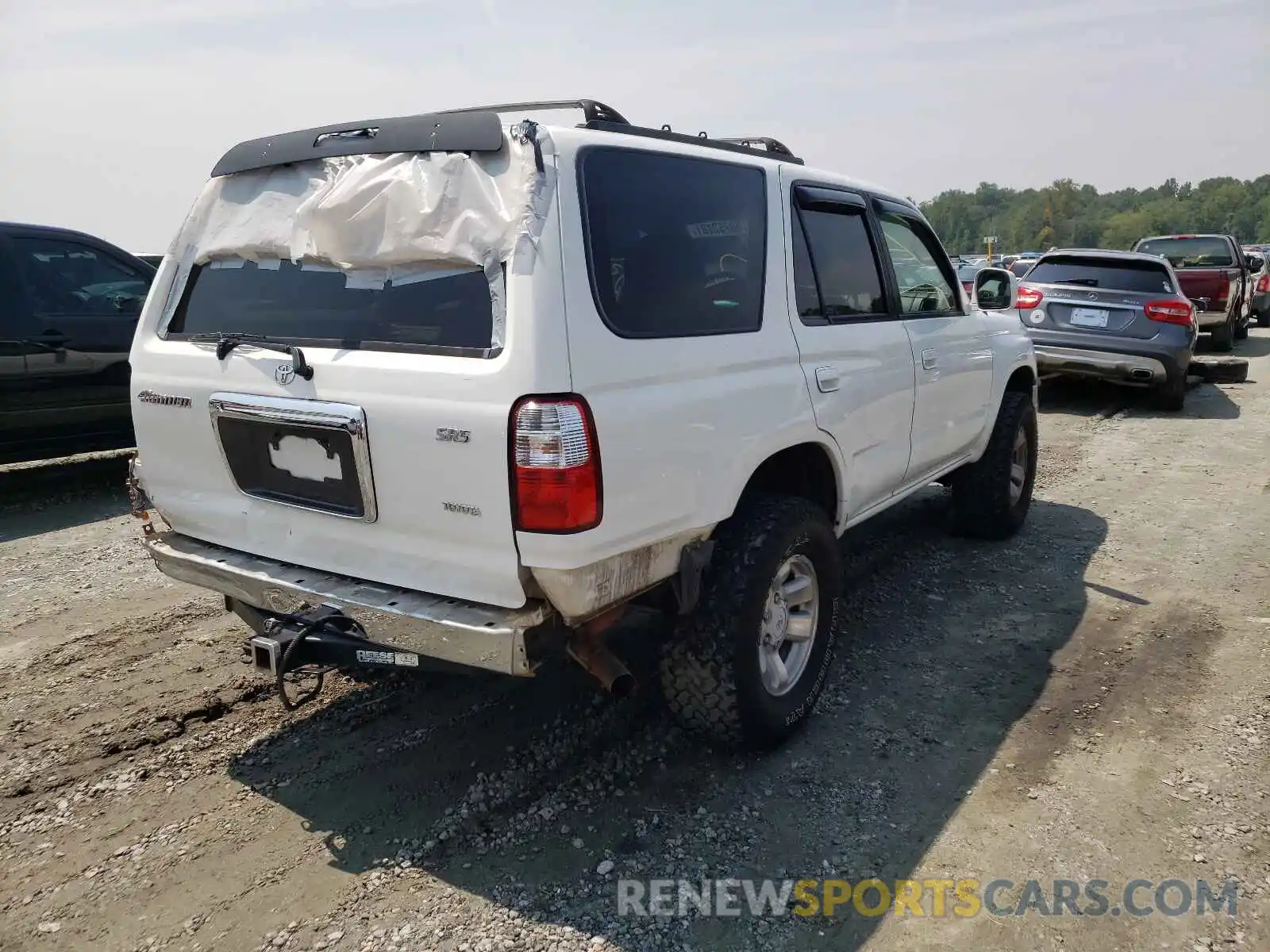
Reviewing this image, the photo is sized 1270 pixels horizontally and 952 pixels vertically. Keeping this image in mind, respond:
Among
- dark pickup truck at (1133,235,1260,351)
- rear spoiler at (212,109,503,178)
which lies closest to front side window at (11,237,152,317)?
rear spoiler at (212,109,503,178)

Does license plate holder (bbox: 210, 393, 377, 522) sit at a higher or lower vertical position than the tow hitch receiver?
higher

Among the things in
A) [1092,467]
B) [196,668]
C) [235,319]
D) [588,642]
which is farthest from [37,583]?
[1092,467]

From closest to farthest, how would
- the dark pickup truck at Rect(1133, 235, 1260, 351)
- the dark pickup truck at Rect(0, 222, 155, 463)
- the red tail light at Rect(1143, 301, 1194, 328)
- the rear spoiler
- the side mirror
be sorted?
the rear spoiler, the side mirror, the dark pickup truck at Rect(0, 222, 155, 463), the red tail light at Rect(1143, 301, 1194, 328), the dark pickup truck at Rect(1133, 235, 1260, 351)

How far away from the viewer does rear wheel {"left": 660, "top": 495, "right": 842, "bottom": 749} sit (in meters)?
3.08

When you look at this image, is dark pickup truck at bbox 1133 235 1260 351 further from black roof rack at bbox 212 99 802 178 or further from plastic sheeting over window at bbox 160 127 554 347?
plastic sheeting over window at bbox 160 127 554 347

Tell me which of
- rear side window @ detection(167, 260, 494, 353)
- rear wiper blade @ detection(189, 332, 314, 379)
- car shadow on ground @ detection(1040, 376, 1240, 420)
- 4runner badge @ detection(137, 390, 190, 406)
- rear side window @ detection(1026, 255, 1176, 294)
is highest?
rear side window @ detection(167, 260, 494, 353)

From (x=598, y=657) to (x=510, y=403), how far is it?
0.83 m

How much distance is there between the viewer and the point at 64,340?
6562 millimetres

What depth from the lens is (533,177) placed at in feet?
8.52

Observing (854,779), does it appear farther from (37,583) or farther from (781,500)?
(37,583)

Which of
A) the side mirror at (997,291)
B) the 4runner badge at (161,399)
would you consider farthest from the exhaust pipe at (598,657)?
the side mirror at (997,291)

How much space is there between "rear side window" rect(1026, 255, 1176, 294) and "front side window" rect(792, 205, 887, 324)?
728cm

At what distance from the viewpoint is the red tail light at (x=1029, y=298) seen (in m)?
10.3

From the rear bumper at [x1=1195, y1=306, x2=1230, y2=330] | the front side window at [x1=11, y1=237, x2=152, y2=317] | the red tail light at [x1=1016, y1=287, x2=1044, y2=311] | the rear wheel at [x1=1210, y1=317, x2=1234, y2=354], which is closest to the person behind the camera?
the front side window at [x1=11, y1=237, x2=152, y2=317]
